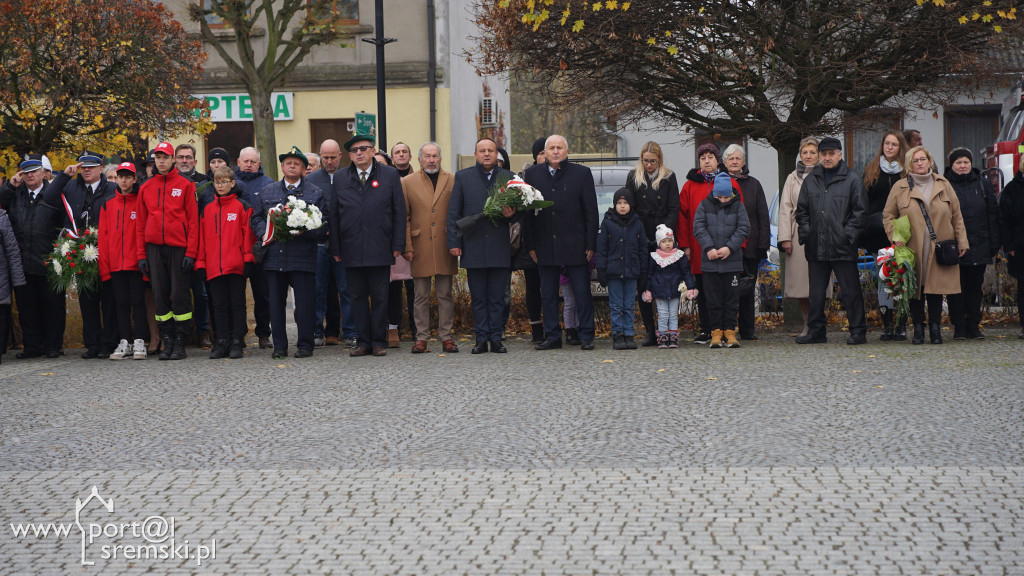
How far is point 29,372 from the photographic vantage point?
10820mm

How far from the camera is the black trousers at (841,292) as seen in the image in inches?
455

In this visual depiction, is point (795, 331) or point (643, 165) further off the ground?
point (643, 165)

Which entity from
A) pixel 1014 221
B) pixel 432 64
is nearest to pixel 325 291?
pixel 1014 221

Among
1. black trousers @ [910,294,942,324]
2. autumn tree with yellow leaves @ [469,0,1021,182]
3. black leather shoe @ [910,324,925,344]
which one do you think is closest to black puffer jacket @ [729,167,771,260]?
autumn tree with yellow leaves @ [469,0,1021,182]

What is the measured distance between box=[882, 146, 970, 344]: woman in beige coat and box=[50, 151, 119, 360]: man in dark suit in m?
8.01

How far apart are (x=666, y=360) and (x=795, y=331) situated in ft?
10.6

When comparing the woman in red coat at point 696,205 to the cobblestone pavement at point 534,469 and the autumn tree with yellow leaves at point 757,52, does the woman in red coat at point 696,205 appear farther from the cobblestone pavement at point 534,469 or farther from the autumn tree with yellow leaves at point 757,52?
the cobblestone pavement at point 534,469

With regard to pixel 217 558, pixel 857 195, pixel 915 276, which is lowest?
pixel 217 558

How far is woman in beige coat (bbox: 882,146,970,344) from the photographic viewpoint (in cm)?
1141

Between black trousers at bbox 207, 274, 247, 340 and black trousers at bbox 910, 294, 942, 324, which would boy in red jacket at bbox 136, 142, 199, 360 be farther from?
black trousers at bbox 910, 294, 942, 324

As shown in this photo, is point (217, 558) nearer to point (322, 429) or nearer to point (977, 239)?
point (322, 429)

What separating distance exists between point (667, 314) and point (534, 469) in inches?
215

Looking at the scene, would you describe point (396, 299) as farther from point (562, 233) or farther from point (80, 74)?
point (80, 74)

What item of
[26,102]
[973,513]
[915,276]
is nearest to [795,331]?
[915,276]
